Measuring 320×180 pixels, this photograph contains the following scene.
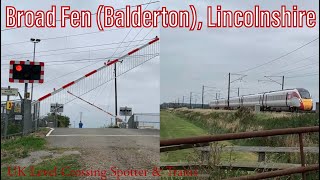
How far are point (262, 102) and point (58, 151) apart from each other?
50.8ft

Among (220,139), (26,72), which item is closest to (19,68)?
(26,72)

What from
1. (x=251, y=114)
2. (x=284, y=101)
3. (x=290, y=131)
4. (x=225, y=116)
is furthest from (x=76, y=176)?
(x=284, y=101)

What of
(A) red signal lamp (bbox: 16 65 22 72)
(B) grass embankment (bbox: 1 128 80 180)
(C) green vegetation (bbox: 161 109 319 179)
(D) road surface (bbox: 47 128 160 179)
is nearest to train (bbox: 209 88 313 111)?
(C) green vegetation (bbox: 161 109 319 179)

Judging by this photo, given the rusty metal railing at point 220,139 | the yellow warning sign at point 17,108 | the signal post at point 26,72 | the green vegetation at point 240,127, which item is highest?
→ the signal post at point 26,72

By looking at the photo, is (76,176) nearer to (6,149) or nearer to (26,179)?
(26,179)

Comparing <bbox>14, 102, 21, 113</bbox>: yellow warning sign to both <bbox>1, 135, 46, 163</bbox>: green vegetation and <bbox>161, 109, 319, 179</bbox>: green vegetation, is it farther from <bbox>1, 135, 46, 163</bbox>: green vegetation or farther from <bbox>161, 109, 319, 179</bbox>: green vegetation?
<bbox>161, 109, 319, 179</bbox>: green vegetation

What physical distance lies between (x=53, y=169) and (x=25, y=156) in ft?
1.61

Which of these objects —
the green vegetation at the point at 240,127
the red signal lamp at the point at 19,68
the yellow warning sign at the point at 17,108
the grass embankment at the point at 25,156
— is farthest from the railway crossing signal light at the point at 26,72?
the yellow warning sign at the point at 17,108

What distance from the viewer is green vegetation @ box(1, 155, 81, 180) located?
3791 millimetres

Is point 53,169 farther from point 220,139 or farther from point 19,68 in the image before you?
point 220,139

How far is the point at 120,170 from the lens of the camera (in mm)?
4402

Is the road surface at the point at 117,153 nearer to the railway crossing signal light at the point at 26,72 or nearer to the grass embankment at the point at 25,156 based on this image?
the grass embankment at the point at 25,156

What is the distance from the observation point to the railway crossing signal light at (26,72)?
11.6 ft

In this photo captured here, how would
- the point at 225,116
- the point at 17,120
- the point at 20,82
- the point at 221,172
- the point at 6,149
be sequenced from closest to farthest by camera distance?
1. the point at 20,82
2. the point at 6,149
3. the point at 17,120
4. the point at 221,172
5. the point at 225,116
